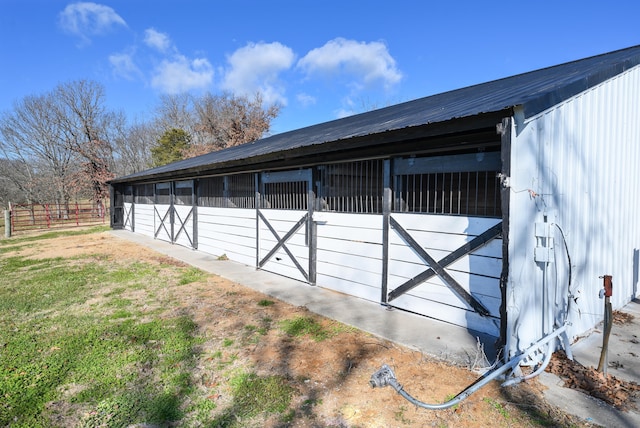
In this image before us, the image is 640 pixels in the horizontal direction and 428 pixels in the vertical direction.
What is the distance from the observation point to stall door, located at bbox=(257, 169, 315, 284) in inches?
238

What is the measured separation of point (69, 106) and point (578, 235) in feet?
104

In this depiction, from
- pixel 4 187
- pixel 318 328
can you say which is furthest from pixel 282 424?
pixel 4 187

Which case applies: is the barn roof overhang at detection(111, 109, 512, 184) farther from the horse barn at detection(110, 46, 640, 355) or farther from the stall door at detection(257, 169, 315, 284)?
the stall door at detection(257, 169, 315, 284)

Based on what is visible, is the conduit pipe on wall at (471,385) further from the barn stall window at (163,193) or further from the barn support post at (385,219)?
the barn stall window at (163,193)

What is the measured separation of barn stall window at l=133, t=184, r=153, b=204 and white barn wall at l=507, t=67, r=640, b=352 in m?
13.8

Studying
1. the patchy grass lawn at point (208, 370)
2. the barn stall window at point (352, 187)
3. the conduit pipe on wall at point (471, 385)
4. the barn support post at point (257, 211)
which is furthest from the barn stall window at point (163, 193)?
the conduit pipe on wall at point (471, 385)

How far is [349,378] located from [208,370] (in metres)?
1.26

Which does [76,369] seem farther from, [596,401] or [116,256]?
[116,256]

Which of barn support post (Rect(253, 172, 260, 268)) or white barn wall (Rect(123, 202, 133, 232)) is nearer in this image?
barn support post (Rect(253, 172, 260, 268))

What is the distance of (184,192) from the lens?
10.9 meters

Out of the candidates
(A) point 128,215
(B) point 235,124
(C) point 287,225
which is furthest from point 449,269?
(B) point 235,124

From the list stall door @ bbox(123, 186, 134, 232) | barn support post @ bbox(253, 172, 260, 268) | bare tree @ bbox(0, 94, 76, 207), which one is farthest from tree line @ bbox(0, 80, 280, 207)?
barn support post @ bbox(253, 172, 260, 268)

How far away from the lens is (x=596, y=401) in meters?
2.47

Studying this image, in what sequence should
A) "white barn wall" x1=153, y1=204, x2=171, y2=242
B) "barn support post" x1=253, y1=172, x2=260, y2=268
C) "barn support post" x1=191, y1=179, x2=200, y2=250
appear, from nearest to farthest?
"barn support post" x1=253, y1=172, x2=260, y2=268, "barn support post" x1=191, y1=179, x2=200, y2=250, "white barn wall" x1=153, y1=204, x2=171, y2=242
